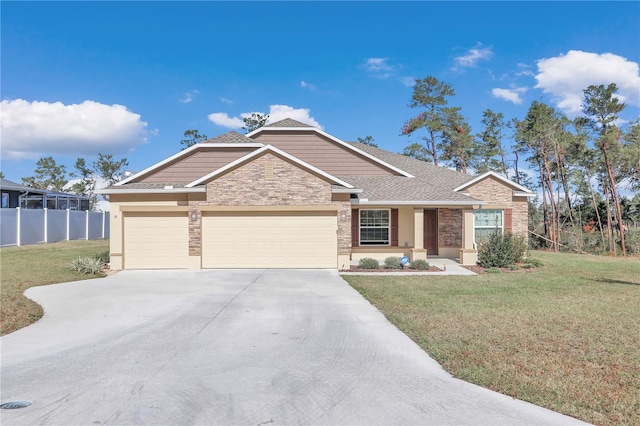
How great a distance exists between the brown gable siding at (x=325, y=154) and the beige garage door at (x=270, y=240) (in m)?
4.89

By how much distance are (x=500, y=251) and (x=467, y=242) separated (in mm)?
1453

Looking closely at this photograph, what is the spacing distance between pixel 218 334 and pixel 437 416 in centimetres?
388

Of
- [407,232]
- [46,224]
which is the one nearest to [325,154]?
[407,232]

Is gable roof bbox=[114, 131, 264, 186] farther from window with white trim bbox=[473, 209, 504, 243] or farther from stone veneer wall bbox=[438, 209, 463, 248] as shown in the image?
window with white trim bbox=[473, 209, 504, 243]

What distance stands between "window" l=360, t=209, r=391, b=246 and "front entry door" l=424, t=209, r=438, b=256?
2.46 metres

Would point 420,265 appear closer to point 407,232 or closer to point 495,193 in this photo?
point 407,232

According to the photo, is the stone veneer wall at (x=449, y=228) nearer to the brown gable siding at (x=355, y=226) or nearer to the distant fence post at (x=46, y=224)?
the brown gable siding at (x=355, y=226)

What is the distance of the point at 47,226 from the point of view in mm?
25469

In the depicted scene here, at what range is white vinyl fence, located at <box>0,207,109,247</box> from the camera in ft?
73.3

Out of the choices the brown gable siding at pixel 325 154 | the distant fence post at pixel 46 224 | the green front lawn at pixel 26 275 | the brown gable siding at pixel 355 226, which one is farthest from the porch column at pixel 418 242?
the distant fence post at pixel 46 224

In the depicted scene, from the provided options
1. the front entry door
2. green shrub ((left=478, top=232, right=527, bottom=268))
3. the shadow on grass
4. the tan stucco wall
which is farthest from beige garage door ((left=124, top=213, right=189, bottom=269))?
the shadow on grass

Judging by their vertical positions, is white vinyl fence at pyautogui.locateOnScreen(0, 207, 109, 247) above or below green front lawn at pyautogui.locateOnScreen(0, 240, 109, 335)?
above

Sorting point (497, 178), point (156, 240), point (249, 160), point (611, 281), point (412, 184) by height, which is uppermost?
point (249, 160)

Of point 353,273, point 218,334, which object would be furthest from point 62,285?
point 353,273
